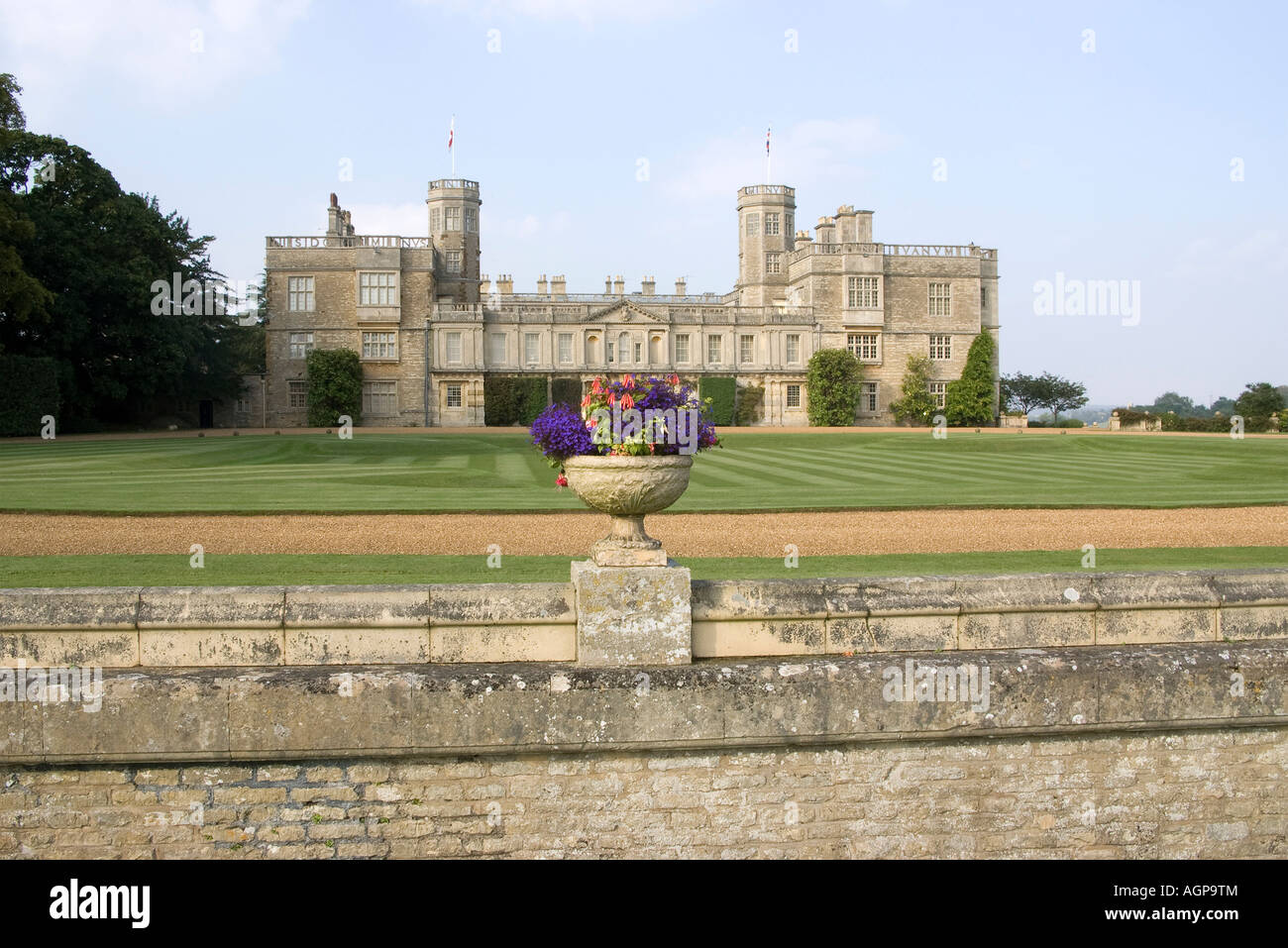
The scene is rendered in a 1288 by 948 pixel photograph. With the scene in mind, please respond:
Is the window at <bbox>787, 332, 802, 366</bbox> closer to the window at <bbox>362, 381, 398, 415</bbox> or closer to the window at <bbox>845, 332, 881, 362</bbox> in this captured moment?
the window at <bbox>845, 332, 881, 362</bbox>

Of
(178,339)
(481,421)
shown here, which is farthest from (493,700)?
(481,421)

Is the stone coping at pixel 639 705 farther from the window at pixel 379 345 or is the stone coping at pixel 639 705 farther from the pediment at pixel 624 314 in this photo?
the pediment at pixel 624 314

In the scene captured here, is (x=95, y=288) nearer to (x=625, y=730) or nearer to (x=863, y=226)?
(x=863, y=226)

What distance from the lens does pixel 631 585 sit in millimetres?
5809

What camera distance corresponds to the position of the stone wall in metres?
5.32

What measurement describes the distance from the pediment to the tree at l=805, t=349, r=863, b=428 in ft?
27.9

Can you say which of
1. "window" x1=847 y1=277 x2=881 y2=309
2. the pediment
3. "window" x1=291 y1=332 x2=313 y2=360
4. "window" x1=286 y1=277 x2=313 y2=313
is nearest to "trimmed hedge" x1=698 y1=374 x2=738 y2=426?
the pediment

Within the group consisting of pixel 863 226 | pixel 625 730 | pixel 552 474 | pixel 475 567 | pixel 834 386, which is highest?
pixel 863 226

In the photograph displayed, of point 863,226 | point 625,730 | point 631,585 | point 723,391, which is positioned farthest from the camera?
point 863,226

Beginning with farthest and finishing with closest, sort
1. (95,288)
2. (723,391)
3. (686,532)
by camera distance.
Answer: (723,391), (95,288), (686,532)

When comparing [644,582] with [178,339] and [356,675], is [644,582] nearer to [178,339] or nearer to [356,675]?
[356,675]

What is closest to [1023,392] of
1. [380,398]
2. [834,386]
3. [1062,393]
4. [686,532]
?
[1062,393]

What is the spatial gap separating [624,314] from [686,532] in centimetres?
4223
